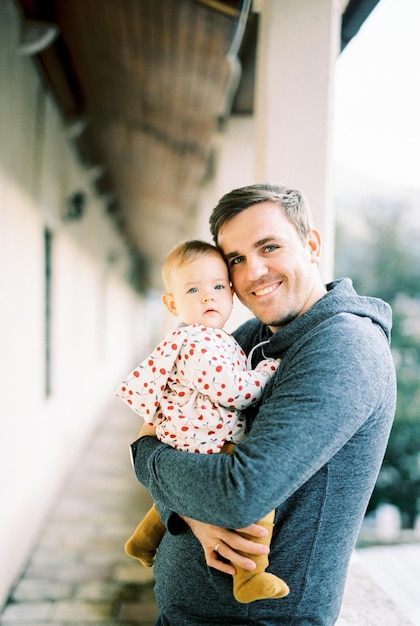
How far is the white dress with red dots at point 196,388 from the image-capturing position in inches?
50.8

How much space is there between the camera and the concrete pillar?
2014 millimetres

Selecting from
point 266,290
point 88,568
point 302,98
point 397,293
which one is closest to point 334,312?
point 266,290

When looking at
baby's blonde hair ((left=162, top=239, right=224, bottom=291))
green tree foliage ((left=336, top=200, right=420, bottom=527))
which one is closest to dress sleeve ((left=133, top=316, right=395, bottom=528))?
baby's blonde hair ((left=162, top=239, right=224, bottom=291))

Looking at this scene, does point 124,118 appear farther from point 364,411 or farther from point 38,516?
point 364,411

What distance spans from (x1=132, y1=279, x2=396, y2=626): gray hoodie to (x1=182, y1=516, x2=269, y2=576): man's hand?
0.08 metres

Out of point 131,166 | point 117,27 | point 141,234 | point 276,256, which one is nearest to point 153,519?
point 276,256

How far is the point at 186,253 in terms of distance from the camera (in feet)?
5.12

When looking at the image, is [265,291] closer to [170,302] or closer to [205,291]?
[205,291]

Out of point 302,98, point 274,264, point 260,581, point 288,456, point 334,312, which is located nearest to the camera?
point 288,456

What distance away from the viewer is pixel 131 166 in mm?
6676

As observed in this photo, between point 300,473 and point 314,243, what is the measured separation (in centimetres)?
74

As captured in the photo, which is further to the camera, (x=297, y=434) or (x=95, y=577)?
(x=95, y=577)

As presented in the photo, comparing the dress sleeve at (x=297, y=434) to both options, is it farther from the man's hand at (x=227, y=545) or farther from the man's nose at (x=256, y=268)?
the man's nose at (x=256, y=268)

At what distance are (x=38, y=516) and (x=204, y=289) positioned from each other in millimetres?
3619
